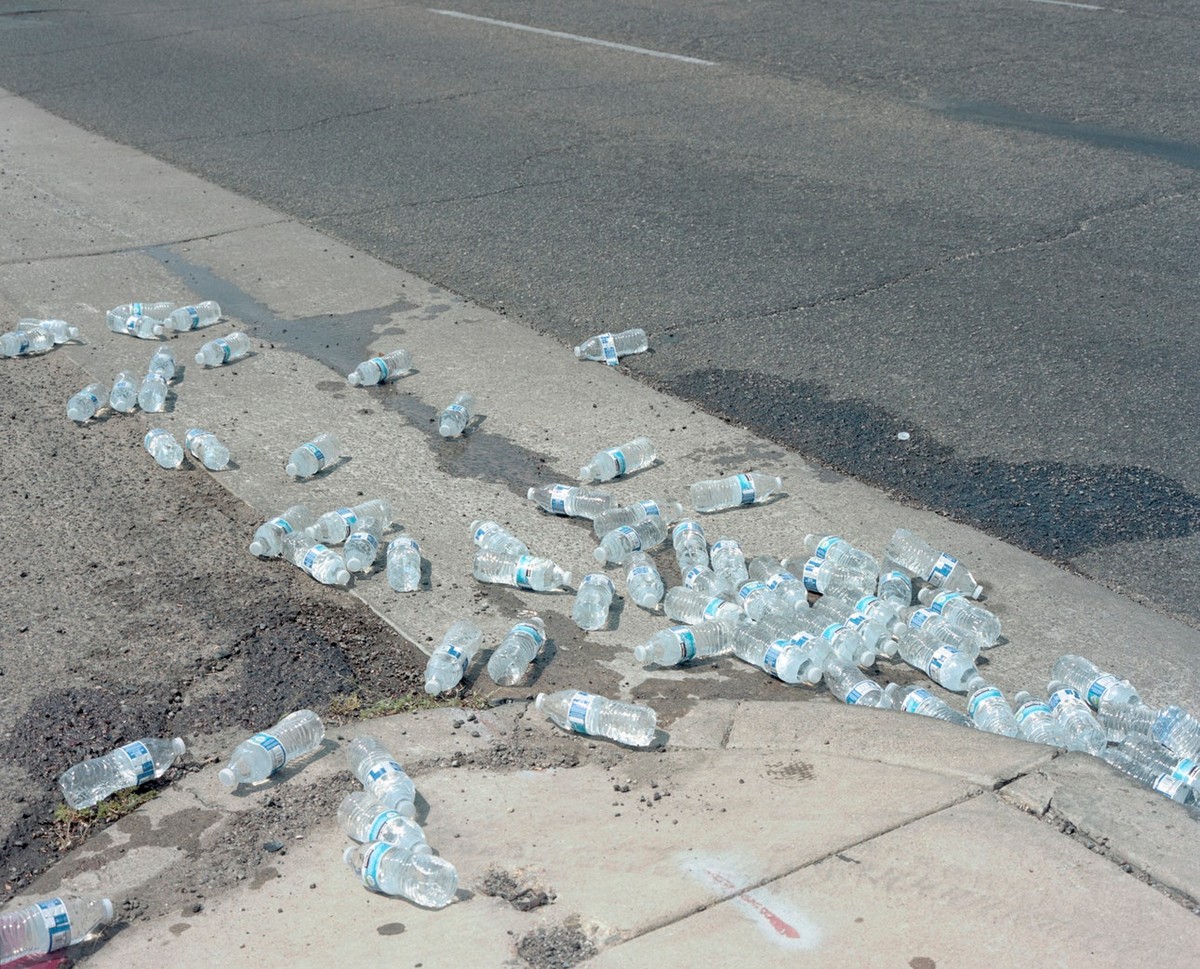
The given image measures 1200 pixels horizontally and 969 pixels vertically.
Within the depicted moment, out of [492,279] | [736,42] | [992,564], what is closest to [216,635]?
[992,564]

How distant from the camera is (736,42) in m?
13.5

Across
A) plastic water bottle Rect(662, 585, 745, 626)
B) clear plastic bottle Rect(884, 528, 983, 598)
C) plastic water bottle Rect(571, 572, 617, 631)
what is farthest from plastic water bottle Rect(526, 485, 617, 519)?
clear plastic bottle Rect(884, 528, 983, 598)

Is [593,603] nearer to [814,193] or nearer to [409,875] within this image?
[409,875]

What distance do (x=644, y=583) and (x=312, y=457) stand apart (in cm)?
166

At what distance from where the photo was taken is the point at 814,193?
342 inches

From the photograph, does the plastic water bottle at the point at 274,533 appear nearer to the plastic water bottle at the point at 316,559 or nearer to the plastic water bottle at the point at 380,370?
the plastic water bottle at the point at 316,559

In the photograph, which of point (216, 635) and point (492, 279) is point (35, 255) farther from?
point (216, 635)

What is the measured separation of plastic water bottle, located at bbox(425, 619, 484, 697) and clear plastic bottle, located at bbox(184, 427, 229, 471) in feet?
5.69

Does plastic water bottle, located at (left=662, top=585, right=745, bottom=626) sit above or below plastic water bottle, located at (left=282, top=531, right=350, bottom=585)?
above

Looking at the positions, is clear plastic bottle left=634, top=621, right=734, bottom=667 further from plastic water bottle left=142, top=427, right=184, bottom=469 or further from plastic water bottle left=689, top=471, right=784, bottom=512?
plastic water bottle left=142, top=427, right=184, bottom=469

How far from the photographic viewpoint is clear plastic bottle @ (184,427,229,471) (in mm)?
5516

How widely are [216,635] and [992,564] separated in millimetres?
2659

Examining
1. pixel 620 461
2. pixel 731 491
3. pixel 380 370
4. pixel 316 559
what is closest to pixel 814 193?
pixel 380 370

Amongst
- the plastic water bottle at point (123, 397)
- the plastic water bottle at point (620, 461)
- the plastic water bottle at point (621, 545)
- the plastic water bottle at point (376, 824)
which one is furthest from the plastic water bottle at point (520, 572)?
the plastic water bottle at point (123, 397)
